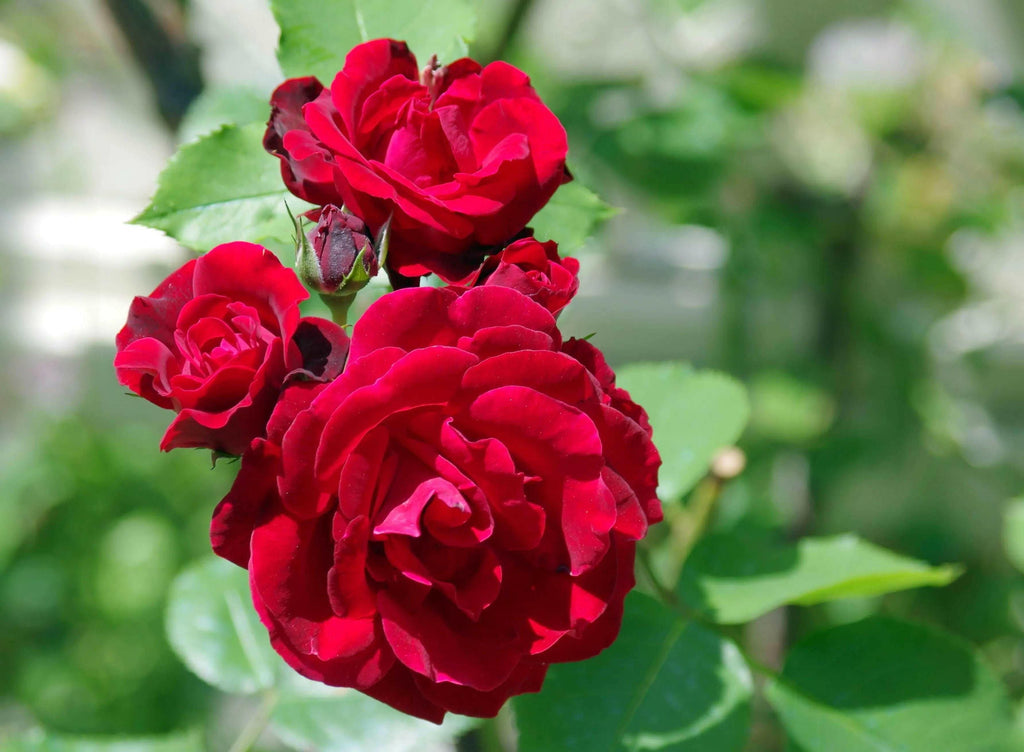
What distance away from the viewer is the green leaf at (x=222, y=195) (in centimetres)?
43

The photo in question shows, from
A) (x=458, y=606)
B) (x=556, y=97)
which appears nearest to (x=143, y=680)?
(x=556, y=97)

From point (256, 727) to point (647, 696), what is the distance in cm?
26

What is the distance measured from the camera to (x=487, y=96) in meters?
0.37

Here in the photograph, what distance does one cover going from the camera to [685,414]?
56 centimetres

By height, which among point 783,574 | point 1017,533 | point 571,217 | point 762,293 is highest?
point 571,217

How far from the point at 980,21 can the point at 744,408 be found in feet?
3.12

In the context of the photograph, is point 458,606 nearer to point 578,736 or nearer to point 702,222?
point 578,736

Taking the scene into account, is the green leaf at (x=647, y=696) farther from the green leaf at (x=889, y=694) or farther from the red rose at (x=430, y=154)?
the red rose at (x=430, y=154)

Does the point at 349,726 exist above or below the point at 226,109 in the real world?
below

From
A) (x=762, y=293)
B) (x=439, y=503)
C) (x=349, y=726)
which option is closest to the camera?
(x=439, y=503)

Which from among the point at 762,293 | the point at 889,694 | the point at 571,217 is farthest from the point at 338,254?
the point at 762,293

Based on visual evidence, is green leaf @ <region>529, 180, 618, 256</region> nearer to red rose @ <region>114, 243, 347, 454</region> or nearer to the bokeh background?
red rose @ <region>114, 243, 347, 454</region>

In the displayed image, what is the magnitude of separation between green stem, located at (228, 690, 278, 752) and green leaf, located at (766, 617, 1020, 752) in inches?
12.1

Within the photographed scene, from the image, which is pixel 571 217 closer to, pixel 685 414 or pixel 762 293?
pixel 685 414
